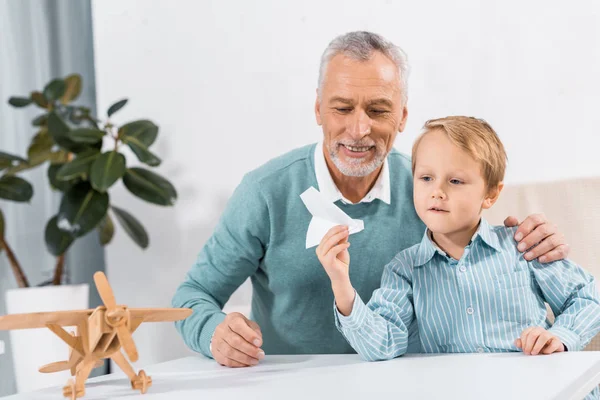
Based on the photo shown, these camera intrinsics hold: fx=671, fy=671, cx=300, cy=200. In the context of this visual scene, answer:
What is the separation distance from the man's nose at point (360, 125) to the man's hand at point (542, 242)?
0.44 meters

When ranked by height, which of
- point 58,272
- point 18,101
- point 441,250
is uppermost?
point 18,101

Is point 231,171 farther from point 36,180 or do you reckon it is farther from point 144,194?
point 36,180

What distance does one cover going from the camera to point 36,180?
3.21m

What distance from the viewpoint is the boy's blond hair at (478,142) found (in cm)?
134

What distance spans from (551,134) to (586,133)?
112 millimetres

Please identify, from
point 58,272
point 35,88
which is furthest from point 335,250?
point 35,88

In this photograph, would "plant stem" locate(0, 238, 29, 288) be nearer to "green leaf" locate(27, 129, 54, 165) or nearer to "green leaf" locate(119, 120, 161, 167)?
"green leaf" locate(27, 129, 54, 165)

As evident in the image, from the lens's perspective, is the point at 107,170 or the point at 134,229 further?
the point at 134,229

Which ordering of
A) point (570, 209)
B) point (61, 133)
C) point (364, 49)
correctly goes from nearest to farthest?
point (364, 49) < point (570, 209) < point (61, 133)

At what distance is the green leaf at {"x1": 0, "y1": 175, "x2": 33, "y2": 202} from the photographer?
2.75 metres

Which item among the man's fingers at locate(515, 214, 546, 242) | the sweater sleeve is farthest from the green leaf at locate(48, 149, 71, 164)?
the man's fingers at locate(515, 214, 546, 242)

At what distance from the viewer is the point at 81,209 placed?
2715mm

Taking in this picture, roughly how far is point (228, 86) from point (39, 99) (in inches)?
32.2

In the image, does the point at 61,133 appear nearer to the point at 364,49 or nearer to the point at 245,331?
the point at 364,49
